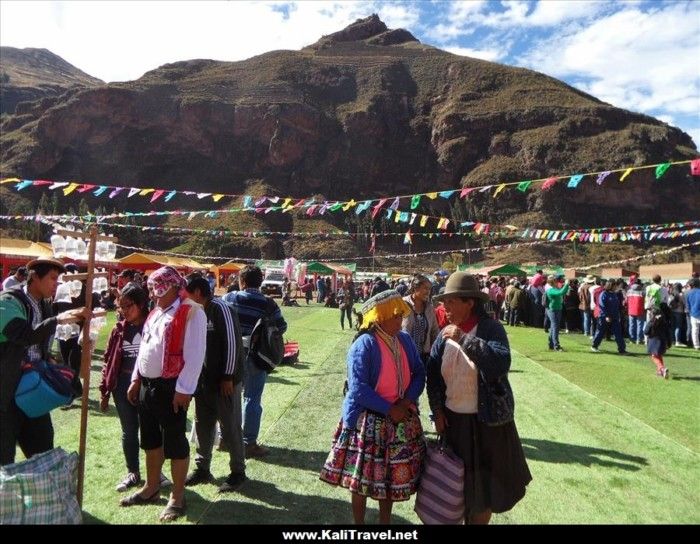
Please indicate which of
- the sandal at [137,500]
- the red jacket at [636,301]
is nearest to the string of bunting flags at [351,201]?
the red jacket at [636,301]

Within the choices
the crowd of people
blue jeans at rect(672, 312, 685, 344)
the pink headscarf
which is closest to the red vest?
the crowd of people

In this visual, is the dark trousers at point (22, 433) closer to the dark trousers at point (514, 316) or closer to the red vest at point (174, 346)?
the red vest at point (174, 346)

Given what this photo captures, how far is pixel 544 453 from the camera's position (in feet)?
16.8

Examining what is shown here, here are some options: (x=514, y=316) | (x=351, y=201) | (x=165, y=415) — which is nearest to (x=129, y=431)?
(x=165, y=415)

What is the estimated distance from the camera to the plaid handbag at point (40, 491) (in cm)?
276

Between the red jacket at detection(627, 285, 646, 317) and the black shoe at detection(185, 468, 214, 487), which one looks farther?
the red jacket at detection(627, 285, 646, 317)

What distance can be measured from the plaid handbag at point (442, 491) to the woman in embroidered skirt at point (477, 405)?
0.06 metres

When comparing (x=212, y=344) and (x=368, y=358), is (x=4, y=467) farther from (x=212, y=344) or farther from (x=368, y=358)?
(x=368, y=358)

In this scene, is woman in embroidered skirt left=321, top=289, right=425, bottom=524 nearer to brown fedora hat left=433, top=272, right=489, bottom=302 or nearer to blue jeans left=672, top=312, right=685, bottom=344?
brown fedora hat left=433, top=272, right=489, bottom=302

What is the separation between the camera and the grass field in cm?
373

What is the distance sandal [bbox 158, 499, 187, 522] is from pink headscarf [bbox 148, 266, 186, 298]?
1.48 metres

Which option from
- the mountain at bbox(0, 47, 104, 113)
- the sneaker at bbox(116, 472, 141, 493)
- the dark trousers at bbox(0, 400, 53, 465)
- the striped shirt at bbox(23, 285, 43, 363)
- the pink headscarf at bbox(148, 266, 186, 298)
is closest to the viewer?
the dark trousers at bbox(0, 400, 53, 465)
